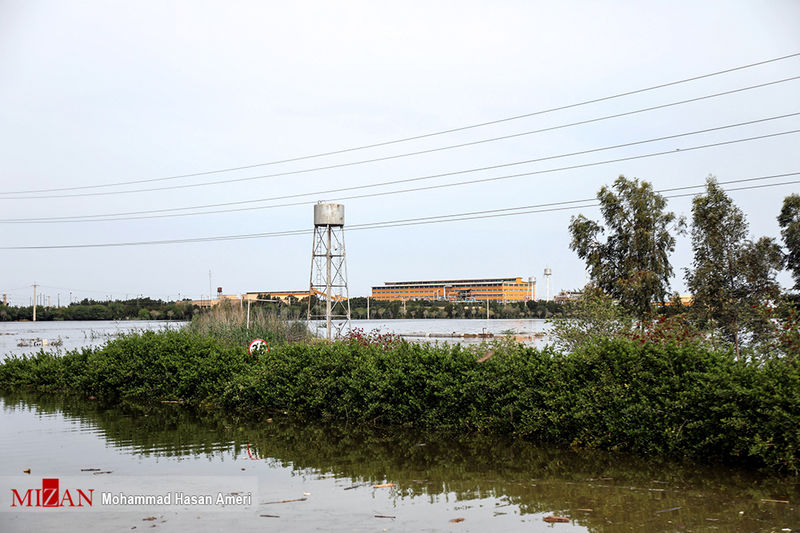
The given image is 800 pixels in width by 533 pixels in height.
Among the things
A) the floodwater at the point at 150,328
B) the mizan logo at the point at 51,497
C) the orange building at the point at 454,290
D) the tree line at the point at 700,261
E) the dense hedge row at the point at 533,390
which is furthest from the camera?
the orange building at the point at 454,290

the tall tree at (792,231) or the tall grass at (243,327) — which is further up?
the tall tree at (792,231)

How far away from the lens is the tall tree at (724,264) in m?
19.9

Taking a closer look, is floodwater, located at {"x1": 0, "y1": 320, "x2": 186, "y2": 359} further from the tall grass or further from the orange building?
the orange building

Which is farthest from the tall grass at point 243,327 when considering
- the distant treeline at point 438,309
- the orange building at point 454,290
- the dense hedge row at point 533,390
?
the orange building at point 454,290

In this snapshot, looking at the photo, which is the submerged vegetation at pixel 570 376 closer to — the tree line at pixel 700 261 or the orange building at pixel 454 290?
the tree line at pixel 700 261

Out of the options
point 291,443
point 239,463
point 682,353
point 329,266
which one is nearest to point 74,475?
point 239,463

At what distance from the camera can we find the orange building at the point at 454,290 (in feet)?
289

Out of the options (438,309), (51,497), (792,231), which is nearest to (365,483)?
(51,497)

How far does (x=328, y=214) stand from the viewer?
2930cm

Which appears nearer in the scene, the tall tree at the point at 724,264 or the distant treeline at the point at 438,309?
the tall tree at the point at 724,264

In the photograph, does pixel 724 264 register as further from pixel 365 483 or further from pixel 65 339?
pixel 65 339

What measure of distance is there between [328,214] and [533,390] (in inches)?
806

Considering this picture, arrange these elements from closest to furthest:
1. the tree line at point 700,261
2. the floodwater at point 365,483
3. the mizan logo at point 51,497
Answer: the floodwater at point 365,483, the mizan logo at point 51,497, the tree line at point 700,261

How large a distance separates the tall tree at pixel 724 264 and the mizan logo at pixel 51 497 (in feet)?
56.2
